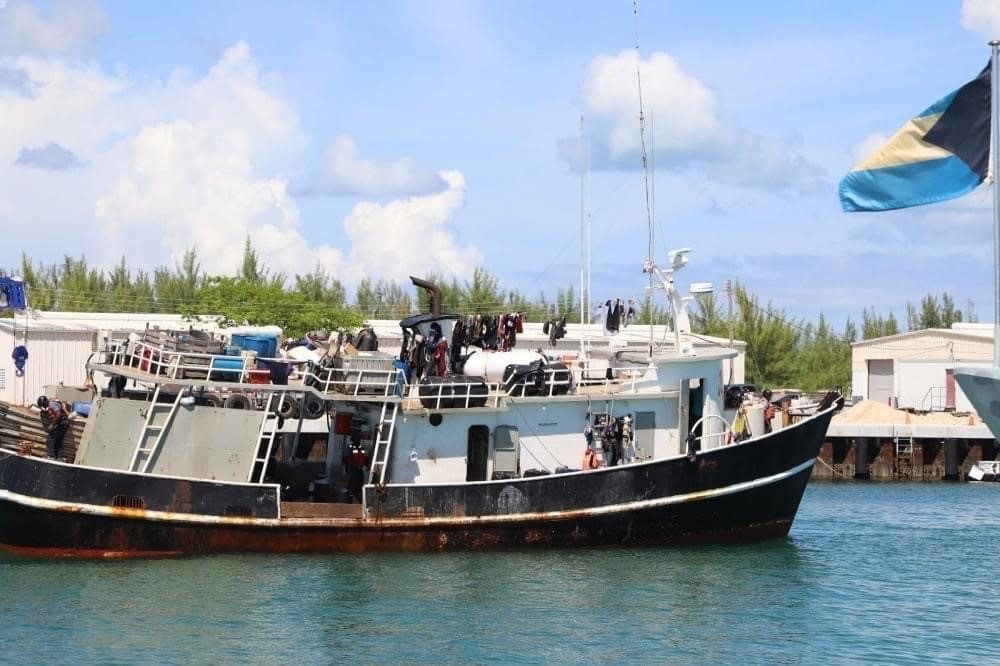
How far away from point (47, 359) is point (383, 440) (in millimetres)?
25824

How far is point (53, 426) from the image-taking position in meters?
24.2

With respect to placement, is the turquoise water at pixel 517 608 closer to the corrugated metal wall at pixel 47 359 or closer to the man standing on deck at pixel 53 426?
the man standing on deck at pixel 53 426

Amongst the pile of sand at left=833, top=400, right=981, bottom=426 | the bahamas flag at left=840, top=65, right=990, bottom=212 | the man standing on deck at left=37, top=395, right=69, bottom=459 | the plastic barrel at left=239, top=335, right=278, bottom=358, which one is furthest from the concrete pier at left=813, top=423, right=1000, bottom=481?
the bahamas flag at left=840, top=65, right=990, bottom=212

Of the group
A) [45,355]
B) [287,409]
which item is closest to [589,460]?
[287,409]

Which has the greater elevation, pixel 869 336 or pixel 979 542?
pixel 869 336

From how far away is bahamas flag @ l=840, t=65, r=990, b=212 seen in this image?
16.0 m

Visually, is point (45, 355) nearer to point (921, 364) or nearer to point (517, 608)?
point (517, 608)

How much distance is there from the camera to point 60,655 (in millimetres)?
17656

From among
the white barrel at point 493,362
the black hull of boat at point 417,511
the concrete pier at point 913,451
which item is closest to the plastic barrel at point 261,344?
the black hull of boat at point 417,511

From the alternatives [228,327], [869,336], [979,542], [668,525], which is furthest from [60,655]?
[869,336]

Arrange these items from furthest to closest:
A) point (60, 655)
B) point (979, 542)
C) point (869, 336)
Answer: point (869, 336), point (979, 542), point (60, 655)

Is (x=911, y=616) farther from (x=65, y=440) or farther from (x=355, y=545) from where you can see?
(x=65, y=440)

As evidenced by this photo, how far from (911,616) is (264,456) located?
38.2 ft

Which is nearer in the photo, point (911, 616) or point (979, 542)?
point (911, 616)
